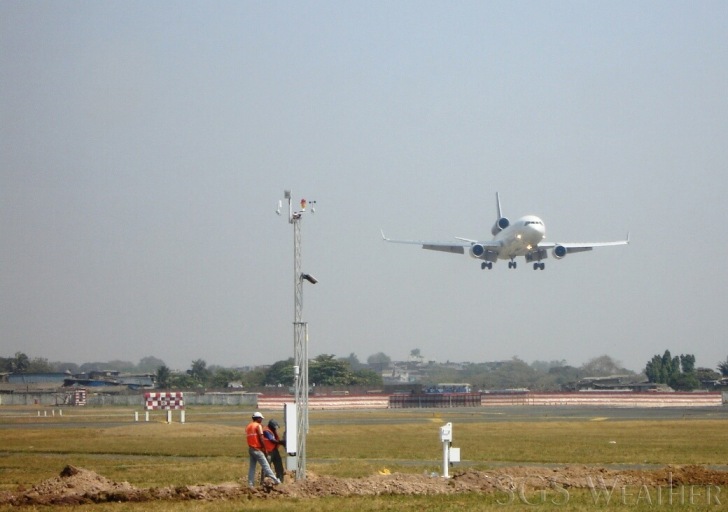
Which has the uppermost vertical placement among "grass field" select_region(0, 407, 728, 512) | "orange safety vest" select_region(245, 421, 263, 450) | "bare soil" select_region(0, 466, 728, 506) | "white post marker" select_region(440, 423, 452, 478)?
"orange safety vest" select_region(245, 421, 263, 450)

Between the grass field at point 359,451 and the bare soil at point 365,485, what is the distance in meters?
0.70

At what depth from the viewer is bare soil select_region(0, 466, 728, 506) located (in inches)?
862

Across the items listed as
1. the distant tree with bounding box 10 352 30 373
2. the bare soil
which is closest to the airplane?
the bare soil

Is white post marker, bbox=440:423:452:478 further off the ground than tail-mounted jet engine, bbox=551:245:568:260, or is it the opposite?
tail-mounted jet engine, bbox=551:245:568:260

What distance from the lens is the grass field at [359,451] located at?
2214 cm

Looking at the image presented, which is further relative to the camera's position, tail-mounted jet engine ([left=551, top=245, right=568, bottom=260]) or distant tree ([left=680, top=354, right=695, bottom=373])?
distant tree ([left=680, top=354, right=695, bottom=373])

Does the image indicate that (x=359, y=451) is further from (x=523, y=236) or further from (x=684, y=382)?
(x=684, y=382)

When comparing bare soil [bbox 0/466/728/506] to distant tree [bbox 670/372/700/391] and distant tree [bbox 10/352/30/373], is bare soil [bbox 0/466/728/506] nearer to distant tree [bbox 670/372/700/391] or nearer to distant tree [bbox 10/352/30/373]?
distant tree [bbox 670/372/700/391]

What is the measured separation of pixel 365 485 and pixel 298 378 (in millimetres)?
3936

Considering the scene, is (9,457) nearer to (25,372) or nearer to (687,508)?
(687,508)

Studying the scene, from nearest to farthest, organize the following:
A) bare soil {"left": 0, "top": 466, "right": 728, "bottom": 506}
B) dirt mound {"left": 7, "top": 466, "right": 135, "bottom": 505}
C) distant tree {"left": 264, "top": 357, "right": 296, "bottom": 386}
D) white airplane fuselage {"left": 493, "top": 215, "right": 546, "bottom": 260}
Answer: dirt mound {"left": 7, "top": 466, "right": 135, "bottom": 505}
bare soil {"left": 0, "top": 466, "right": 728, "bottom": 506}
white airplane fuselage {"left": 493, "top": 215, "right": 546, "bottom": 260}
distant tree {"left": 264, "top": 357, "right": 296, "bottom": 386}

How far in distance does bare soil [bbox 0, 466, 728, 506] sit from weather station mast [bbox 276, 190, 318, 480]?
758 mm

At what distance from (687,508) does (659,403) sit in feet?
261

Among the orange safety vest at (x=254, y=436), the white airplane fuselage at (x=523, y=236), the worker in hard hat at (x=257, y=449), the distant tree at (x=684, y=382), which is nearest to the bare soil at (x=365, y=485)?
the worker in hard hat at (x=257, y=449)
